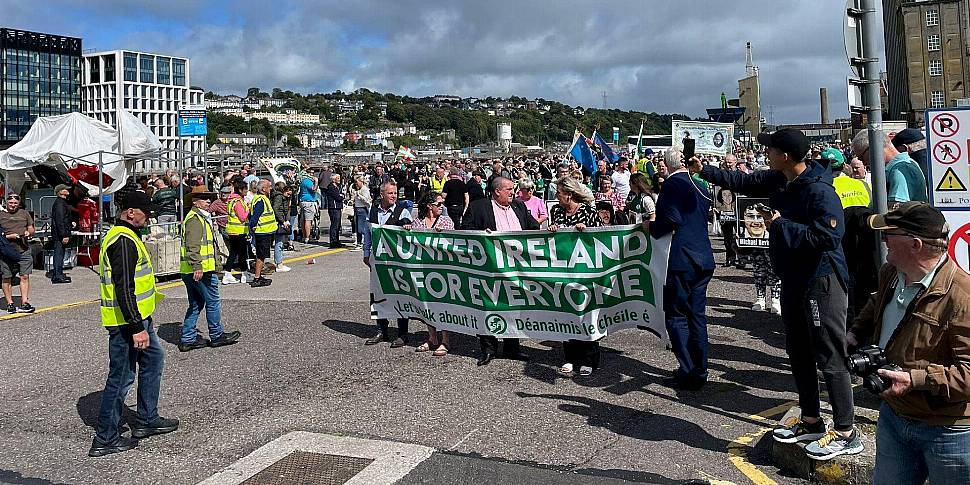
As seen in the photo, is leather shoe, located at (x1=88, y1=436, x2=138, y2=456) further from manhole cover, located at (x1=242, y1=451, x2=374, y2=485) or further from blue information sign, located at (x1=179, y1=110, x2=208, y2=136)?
blue information sign, located at (x1=179, y1=110, x2=208, y2=136)

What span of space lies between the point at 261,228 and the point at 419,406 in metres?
8.19

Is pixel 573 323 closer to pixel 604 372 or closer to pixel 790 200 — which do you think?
pixel 604 372

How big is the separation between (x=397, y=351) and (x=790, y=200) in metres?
4.87

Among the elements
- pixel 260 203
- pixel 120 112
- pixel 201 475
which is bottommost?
pixel 201 475

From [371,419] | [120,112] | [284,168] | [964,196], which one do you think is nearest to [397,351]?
[371,419]

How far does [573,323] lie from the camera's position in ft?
25.2

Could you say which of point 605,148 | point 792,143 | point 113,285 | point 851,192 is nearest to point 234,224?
point 113,285

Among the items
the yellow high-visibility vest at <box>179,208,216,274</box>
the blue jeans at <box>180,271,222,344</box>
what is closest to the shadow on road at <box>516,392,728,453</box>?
the blue jeans at <box>180,271,222,344</box>

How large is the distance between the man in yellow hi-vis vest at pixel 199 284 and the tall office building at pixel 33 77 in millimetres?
118178

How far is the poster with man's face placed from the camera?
10.1 m

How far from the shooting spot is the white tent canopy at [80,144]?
63.4 ft

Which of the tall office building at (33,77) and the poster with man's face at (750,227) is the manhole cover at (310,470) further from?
the tall office building at (33,77)

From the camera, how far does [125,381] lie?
6.00 metres

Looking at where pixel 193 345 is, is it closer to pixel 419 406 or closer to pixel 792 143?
pixel 419 406
